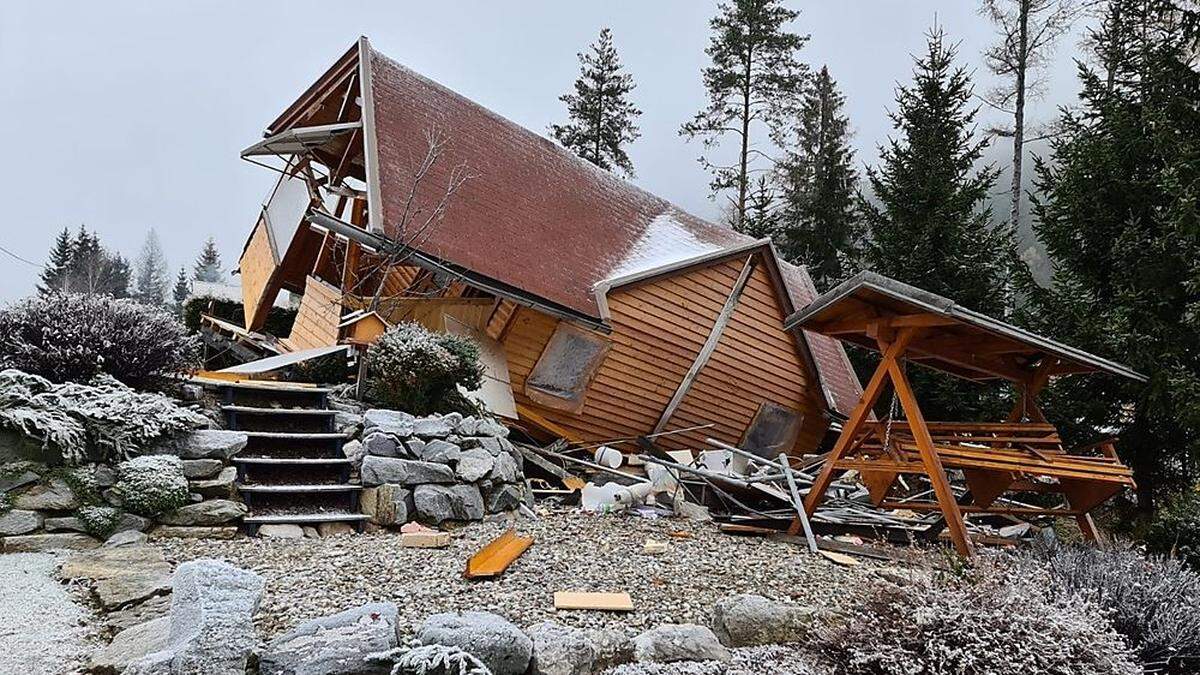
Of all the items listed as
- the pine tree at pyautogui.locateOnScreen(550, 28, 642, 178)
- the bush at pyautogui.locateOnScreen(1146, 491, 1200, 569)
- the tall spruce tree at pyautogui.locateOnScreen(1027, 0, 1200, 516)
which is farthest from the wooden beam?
the pine tree at pyautogui.locateOnScreen(550, 28, 642, 178)

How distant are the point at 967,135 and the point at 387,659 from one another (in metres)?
15.6

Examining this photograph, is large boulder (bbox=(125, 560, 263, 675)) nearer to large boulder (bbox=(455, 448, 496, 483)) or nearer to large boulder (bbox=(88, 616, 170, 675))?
large boulder (bbox=(88, 616, 170, 675))

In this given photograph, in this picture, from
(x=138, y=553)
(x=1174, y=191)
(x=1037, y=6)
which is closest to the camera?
(x=138, y=553)

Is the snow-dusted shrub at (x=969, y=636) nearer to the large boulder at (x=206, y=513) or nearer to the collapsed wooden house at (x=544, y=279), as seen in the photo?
the large boulder at (x=206, y=513)

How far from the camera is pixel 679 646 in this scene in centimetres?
318

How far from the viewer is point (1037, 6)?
17.5 metres

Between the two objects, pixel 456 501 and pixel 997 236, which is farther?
pixel 997 236

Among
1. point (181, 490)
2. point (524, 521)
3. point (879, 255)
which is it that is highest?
point (879, 255)

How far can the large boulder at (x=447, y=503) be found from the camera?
18.8 feet

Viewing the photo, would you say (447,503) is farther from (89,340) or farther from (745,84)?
(745,84)

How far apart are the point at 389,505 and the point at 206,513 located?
131cm

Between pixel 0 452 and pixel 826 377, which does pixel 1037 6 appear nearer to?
pixel 826 377

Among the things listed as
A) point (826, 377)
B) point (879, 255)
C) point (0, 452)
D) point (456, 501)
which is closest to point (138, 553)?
point (0, 452)

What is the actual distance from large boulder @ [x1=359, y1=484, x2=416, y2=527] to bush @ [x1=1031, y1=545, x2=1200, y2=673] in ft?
14.8
